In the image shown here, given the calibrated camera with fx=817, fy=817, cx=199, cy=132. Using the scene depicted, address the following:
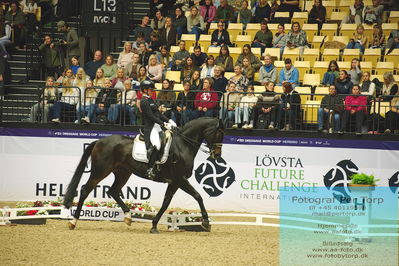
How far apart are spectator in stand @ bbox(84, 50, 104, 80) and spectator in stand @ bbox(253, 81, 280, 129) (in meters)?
5.10

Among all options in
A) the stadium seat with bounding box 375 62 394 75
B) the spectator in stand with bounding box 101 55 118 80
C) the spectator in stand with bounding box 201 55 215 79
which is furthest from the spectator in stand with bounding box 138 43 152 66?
the stadium seat with bounding box 375 62 394 75

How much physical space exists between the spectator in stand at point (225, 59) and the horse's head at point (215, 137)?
6088mm

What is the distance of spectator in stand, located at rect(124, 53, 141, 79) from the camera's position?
21.2 m

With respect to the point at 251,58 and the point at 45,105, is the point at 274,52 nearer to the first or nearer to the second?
the point at 251,58

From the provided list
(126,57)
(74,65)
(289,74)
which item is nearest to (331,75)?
(289,74)

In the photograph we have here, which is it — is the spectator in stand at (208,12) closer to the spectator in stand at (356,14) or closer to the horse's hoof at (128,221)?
the spectator in stand at (356,14)

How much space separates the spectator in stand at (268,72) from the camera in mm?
20078

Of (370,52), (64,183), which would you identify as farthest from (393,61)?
(64,183)

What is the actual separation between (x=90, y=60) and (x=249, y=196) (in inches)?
290

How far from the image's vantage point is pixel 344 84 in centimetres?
1905

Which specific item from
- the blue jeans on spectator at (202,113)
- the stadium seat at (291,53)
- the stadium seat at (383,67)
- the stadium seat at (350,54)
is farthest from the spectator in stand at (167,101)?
the stadium seat at (383,67)

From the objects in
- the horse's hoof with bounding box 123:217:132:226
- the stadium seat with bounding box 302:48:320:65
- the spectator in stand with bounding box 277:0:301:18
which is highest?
the spectator in stand with bounding box 277:0:301:18

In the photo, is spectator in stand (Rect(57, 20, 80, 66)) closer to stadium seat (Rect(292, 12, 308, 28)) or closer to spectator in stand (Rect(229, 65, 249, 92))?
spectator in stand (Rect(229, 65, 249, 92))

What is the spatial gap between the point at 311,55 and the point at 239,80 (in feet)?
8.54
